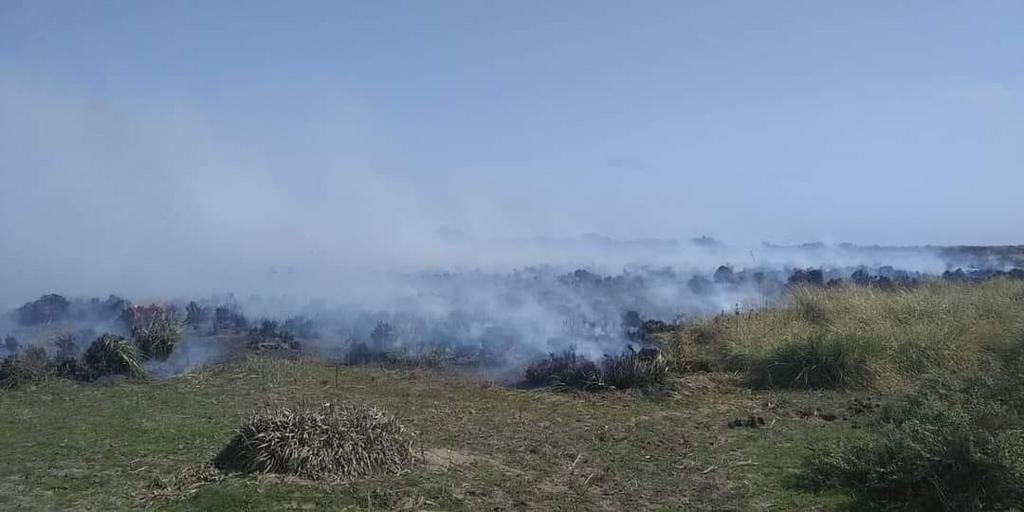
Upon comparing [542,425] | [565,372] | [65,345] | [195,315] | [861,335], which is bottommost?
[542,425]

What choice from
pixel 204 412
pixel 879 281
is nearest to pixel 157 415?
pixel 204 412

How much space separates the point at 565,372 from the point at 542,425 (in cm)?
261

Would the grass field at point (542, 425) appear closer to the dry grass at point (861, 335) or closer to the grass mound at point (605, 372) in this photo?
the dry grass at point (861, 335)

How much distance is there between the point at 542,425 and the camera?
31.4ft

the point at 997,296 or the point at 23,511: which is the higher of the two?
the point at 997,296

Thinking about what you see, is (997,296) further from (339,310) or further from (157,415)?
(157,415)

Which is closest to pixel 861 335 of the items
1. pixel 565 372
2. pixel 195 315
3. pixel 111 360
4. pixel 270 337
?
pixel 565 372

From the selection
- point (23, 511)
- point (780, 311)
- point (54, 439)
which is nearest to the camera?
point (23, 511)

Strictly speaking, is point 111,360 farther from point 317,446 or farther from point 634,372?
point 634,372

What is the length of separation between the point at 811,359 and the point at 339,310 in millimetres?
11315

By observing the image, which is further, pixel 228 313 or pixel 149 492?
pixel 228 313

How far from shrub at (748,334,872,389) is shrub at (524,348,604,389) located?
2.36 meters

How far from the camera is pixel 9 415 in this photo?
32.1ft

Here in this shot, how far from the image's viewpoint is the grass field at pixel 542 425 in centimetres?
660
